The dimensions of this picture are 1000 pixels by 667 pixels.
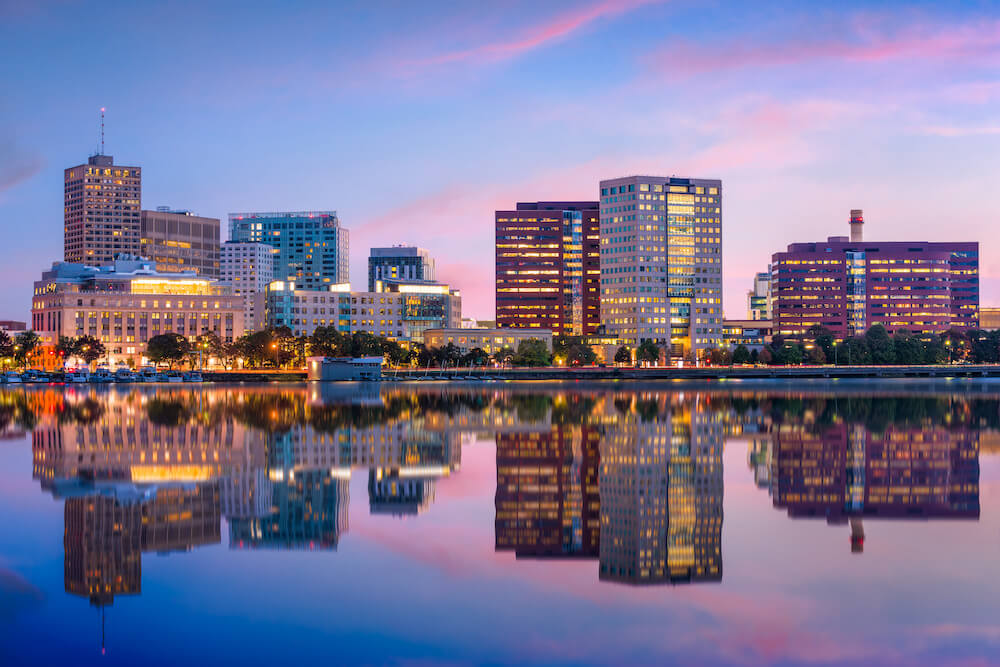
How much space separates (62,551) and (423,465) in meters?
18.0

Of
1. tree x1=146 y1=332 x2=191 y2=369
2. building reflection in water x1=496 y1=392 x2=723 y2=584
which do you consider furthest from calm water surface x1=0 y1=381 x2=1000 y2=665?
tree x1=146 y1=332 x2=191 y2=369

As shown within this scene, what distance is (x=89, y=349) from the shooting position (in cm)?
19238

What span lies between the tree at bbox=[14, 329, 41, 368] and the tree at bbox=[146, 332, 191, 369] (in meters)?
25.3

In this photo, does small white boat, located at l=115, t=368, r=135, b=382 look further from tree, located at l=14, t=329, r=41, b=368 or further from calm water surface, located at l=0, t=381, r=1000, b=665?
calm water surface, located at l=0, t=381, r=1000, b=665

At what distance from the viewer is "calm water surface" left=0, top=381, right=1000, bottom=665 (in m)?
14.7

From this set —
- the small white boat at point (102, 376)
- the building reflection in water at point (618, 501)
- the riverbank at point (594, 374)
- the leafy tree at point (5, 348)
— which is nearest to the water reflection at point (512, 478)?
the building reflection in water at point (618, 501)

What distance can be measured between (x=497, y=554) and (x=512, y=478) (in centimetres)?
1207

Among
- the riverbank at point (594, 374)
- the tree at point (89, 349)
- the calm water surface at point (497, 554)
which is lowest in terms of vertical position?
the riverbank at point (594, 374)

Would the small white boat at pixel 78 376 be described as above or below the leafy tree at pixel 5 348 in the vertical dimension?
below

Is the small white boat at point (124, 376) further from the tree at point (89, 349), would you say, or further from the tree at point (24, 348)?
the tree at point (24, 348)

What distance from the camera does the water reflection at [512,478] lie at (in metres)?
21.5

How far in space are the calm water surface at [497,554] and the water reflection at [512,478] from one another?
5.9 inches

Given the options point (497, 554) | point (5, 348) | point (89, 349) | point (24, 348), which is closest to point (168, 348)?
point (89, 349)

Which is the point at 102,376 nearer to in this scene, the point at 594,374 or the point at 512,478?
the point at 594,374
